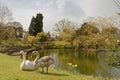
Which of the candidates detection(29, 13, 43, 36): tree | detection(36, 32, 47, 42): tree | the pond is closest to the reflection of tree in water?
the pond

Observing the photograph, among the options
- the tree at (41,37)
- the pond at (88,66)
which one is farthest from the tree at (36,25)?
the pond at (88,66)

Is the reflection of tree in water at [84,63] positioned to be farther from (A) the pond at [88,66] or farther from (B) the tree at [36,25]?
(B) the tree at [36,25]

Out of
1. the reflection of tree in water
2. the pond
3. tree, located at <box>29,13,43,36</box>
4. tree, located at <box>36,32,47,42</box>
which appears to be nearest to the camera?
the pond

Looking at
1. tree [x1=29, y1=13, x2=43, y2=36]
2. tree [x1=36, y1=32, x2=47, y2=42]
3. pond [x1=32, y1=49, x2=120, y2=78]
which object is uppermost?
tree [x1=29, y1=13, x2=43, y2=36]

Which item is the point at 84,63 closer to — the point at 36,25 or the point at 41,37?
the point at 41,37

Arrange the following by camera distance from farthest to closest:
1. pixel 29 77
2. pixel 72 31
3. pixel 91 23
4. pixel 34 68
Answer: pixel 72 31 < pixel 91 23 < pixel 34 68 < pixel 29 77

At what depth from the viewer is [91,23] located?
176ft

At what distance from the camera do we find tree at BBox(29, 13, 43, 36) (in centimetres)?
6962

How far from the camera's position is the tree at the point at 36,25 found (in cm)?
6962

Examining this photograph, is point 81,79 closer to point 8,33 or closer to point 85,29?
point 8,33

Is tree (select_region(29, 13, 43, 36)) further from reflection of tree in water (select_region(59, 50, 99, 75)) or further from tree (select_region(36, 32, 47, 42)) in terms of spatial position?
reflection of tree in water (select_region(59, 50, 99, 75))

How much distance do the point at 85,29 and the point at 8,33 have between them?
17054mm

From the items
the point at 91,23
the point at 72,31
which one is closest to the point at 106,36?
the point at 91,23

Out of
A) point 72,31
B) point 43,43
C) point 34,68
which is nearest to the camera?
point 34,68
